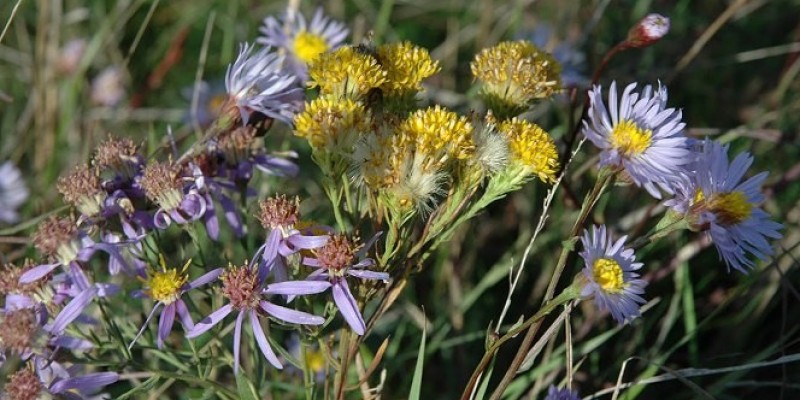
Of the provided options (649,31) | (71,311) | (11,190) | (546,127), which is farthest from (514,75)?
(11,190)

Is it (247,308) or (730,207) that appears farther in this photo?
(730,207)

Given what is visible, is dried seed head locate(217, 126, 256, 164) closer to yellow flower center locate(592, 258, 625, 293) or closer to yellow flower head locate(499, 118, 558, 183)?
yellow flower head locate(499, 118, 558, 183)

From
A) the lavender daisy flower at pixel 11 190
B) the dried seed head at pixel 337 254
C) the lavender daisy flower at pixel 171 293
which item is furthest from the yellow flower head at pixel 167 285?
the lavender daisy flower at pixel 11 190

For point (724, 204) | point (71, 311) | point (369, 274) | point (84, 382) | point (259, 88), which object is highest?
point (259, 88)

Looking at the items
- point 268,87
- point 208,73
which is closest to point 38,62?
point 208,73

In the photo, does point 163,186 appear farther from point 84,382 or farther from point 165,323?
point 84,382
